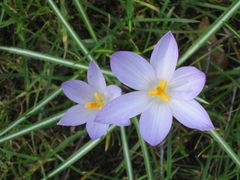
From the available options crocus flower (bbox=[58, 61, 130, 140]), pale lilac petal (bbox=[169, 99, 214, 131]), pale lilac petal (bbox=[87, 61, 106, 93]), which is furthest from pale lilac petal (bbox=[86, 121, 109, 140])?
pale lilac petal (bbox=[169, 99, 214, 131])

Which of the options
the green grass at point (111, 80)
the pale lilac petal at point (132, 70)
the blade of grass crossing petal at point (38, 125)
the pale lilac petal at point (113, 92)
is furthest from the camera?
the green grass at point (111, 80)

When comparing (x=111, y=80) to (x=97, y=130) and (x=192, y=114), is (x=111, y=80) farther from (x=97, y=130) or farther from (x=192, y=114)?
(x=192, y=114)

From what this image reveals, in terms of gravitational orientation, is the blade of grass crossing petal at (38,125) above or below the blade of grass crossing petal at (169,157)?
above

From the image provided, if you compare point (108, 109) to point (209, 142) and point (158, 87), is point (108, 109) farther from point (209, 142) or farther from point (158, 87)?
point (209, 142)

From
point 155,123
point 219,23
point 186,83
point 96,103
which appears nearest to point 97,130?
point 96,103

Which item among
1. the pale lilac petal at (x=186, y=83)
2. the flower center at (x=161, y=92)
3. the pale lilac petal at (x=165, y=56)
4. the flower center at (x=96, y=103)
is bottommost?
the flower center at (x=96, y=103)

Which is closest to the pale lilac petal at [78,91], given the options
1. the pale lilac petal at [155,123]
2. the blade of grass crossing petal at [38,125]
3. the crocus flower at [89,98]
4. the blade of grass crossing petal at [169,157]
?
the crocus flower at [89,98]

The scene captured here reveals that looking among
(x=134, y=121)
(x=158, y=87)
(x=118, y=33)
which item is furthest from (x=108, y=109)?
(x=118, y=33)

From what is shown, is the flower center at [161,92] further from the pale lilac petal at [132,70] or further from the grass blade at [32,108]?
the grass blade at [32,108]
